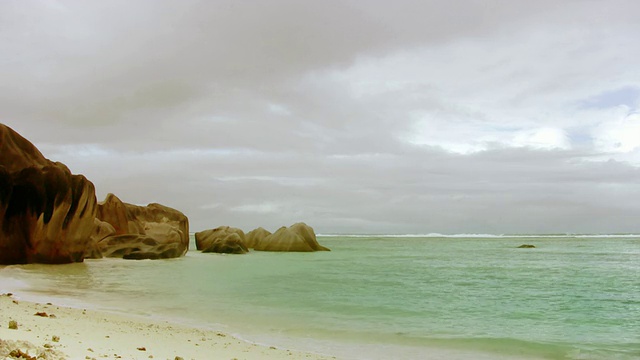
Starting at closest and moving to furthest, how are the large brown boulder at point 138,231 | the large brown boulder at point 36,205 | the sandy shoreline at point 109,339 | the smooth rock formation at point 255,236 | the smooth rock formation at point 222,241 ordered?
1. the sandy shoreline at point 109,339
2. the large brown boulder at point 36,205
3. the large brown boulder at point 138,231
4. the smooth rock formation at point 222,241
5. the smooth rock formation at point 255,236

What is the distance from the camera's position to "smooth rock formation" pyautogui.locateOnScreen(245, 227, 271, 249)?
193 feet

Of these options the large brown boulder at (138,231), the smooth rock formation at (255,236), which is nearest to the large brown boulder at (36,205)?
the large brown boulder at (138,231)

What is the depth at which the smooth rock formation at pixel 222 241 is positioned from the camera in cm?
4881

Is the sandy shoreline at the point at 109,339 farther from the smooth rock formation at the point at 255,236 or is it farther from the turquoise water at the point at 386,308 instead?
the smooth rock formation at the point at 255,236

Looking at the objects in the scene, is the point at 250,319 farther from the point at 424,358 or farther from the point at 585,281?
the point at 585,281

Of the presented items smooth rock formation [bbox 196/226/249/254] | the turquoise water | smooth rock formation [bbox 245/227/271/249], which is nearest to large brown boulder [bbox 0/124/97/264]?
the turquoise water

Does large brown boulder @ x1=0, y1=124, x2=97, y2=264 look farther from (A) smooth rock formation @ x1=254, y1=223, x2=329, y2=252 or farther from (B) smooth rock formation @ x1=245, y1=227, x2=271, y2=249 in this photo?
(B) smooth rock formation @ x1=245, y1=227, x2=271, y2=249

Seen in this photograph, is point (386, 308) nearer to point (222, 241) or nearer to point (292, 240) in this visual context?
point (222, 241)

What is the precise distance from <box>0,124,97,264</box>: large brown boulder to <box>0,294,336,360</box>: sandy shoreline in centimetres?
1454

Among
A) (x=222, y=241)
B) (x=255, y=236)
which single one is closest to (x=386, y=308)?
(x=222, y=241)

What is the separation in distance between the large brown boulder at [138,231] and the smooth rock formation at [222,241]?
4156 mm

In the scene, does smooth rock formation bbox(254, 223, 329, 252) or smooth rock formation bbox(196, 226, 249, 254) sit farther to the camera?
smooth rock formation bbox(254, 223, 329, 252)

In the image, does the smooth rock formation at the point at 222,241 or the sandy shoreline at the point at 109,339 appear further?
the smooth rock formation at the point at 222,241

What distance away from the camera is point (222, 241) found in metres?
49.4
